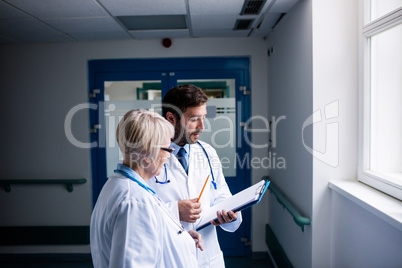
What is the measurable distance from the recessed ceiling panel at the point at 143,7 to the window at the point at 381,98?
4.28ft

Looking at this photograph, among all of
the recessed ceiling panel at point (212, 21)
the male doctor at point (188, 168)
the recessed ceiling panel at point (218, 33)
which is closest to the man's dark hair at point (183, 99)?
the male doctor at point (188, 168)

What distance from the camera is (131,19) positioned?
254cm

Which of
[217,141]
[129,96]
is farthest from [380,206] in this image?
[129,96]

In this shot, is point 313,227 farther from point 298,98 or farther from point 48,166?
point 48,166

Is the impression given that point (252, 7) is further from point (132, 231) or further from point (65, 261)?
point (65, 261)

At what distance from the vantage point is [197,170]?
1.62 metres

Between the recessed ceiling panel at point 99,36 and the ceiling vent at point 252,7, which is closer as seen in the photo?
the ceiling vent at point 252,7

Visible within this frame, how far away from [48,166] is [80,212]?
2.13 ft

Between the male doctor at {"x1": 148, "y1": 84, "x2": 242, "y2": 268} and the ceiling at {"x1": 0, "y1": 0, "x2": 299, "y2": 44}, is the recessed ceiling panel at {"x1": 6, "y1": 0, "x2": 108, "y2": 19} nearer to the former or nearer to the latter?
the ceiling at {"x1": 0, "y1": 0, "x2": 299, "y2": 44}

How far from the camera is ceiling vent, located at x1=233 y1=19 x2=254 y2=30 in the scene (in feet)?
8.43

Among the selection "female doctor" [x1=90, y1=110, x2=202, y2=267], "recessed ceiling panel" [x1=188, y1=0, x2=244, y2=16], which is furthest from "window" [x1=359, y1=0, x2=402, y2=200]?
"female doctor" [x1=90, y1=110, x2=202, y2=267]

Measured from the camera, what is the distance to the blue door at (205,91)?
3129 millimetres

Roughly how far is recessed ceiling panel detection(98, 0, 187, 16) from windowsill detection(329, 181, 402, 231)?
5.59ft

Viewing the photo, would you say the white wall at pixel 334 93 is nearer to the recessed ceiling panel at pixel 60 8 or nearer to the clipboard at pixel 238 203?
the clipboard at pixel 238 203
